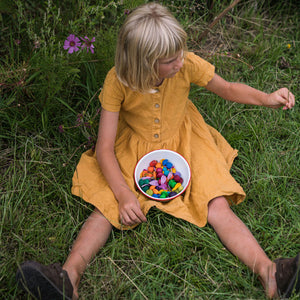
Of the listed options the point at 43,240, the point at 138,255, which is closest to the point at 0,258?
the point at 43,240

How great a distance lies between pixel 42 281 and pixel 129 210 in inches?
18.9

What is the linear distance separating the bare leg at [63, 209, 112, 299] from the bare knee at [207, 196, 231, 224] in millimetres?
473

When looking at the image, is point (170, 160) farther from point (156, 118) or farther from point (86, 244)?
point (86, 244)

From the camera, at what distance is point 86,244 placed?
1.74m

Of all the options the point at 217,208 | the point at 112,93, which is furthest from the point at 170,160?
the point at 112,93

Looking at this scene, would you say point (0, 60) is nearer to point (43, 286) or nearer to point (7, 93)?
point (7, 93)

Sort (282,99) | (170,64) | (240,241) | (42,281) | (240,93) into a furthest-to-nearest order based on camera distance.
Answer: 1. (240,93)
2. (282,99)
3. (240,241)
4. (170,64)
5. (42,281)

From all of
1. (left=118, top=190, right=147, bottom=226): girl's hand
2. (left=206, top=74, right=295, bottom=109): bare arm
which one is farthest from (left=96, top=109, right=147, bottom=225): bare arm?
(left=206, top=74, right=295, bottom=109): bare arm

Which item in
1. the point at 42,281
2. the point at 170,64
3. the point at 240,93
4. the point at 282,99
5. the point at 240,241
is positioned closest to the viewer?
the point at 42,281

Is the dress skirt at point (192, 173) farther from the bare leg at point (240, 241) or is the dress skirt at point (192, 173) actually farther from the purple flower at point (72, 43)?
the purple flower at point (72, 43)

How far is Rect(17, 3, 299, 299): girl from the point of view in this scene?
5.02 feet

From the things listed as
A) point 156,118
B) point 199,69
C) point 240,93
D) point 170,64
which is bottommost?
point 156,118

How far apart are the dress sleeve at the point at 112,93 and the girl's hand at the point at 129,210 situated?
409 millimetres

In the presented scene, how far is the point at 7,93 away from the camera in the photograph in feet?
7.55
